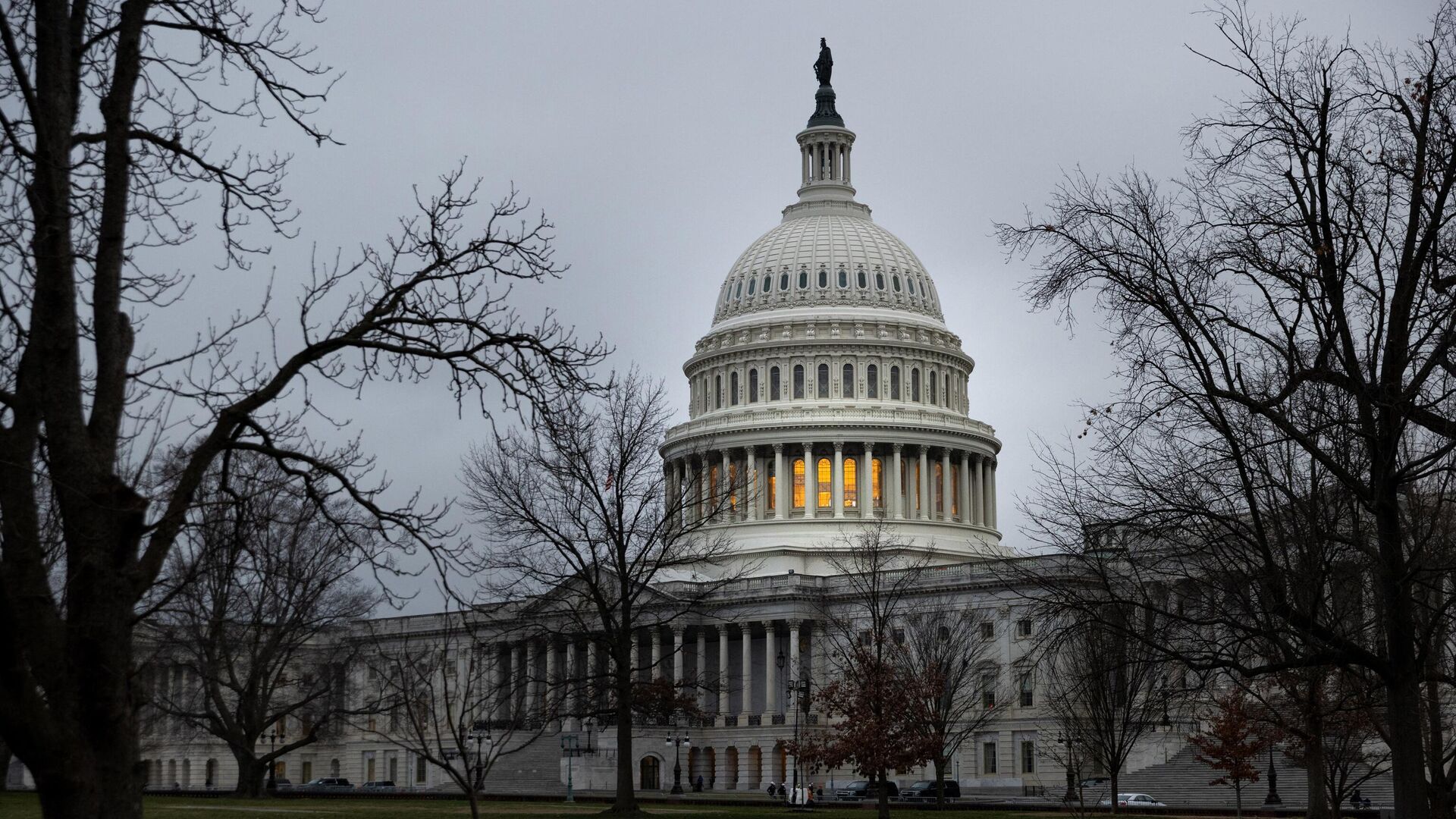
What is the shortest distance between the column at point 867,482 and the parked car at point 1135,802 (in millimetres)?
49601

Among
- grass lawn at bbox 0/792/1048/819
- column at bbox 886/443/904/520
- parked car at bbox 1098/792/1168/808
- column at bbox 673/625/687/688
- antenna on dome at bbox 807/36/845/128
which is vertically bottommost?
parked car at bbox 1098/792/1168/808

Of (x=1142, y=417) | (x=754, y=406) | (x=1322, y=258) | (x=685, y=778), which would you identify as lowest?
(x=685, y=778)

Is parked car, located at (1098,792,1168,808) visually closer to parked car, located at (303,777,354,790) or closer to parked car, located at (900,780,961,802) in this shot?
parked car, located at (900,780,961,802)

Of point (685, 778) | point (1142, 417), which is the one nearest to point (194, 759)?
point (685, 778)

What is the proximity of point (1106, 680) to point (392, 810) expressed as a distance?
23.8m

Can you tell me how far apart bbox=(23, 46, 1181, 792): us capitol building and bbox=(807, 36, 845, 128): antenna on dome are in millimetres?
283

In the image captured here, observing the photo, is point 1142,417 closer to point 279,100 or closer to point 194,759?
point 279,100

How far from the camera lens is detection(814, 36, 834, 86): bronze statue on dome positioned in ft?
516

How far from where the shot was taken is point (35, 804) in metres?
56.4

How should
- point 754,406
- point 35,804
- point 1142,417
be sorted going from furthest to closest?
1. point 754,406
2. point 35,804
3. point 1142,417

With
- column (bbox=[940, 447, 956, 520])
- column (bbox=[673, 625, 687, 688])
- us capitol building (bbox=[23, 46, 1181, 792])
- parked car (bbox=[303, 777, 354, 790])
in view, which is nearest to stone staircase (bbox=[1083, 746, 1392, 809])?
us capitol building (bbox=[23, 46, 1181, 792])

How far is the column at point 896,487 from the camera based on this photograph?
131000 millimetres

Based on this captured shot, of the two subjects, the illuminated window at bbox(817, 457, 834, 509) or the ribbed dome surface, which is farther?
the ribbed dome surface

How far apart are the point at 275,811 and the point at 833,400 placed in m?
86.0
